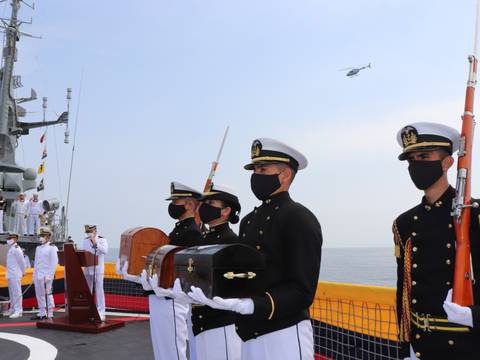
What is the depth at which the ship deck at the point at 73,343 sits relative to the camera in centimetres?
721

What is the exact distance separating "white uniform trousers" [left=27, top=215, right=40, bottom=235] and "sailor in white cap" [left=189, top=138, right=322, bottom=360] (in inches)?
684

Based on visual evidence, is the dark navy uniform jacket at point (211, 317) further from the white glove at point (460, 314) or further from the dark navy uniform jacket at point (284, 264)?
the white glove at point (460, 314)

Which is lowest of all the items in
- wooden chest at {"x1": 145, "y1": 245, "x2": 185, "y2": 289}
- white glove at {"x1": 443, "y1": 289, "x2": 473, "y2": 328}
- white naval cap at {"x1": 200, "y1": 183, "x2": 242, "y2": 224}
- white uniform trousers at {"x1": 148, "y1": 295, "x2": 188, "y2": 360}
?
white uniform trousers at {"x1": 148, "y1": 295, "x2": 188, "y2": 360}

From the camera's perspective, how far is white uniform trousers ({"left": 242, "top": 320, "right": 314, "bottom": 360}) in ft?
9.38

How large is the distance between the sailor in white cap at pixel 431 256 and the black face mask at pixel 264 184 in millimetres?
786

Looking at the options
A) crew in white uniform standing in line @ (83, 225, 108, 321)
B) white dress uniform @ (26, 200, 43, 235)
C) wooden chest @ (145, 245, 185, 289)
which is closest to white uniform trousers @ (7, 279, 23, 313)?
crew in white uniform standing in line @ (83, 225, 108, 321)

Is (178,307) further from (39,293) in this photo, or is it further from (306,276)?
(39,293)

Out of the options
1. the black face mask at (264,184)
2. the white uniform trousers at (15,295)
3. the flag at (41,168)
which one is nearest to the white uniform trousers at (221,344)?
the black face mask at (264,184)

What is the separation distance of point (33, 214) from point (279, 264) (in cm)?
1805

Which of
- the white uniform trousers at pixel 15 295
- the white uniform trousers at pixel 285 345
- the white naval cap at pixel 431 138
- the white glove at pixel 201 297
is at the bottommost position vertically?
the white uniform trousers at pixel 15 295

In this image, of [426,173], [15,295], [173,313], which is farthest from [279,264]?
[15,295]

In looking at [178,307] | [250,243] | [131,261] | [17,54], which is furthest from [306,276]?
[17,54]

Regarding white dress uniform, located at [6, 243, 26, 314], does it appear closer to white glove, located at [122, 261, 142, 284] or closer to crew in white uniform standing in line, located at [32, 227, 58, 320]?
crew in white uniform standing in line, located at [32, 227, 58, 320]

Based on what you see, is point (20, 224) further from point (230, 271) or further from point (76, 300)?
point (230, 271)
